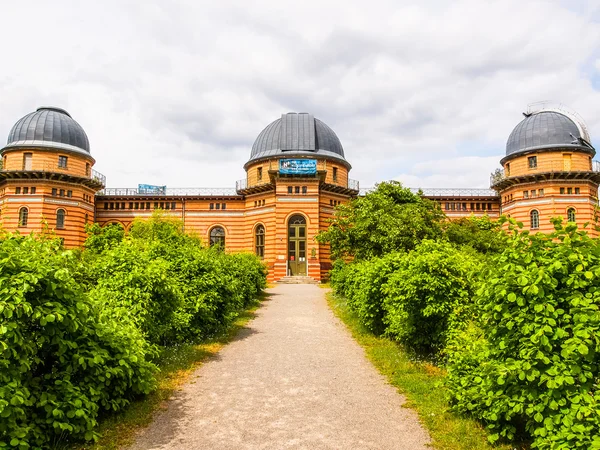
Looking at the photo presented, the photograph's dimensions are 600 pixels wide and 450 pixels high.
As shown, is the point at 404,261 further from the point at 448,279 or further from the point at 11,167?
the point at 11,167

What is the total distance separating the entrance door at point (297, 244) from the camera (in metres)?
37.4

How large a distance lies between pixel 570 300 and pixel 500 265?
1.00m

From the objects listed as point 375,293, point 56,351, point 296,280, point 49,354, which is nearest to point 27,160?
point 296,280

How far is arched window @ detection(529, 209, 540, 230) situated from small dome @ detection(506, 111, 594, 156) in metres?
5.82

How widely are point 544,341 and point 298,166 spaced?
33028mm

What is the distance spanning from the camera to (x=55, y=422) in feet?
16.7

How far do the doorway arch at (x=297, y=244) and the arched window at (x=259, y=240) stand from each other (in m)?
4.07

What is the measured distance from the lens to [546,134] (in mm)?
37906

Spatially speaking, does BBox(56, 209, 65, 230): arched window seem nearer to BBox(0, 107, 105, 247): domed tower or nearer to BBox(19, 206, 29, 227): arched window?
BBox(0, 107, 105, 247): domed tower

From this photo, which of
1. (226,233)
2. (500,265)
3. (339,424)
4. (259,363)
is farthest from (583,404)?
(226,233)

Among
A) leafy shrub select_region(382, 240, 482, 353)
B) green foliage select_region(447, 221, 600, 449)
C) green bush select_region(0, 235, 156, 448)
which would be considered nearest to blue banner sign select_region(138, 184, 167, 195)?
leafy shrub select_region(382, 240, 482, 353)

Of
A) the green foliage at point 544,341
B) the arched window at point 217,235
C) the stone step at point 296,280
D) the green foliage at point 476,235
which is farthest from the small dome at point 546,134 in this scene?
the green foliage at point 544,341

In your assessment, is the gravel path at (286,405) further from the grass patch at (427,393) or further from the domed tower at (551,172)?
the domed tower at (551,172)

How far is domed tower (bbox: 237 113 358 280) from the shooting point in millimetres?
37000
